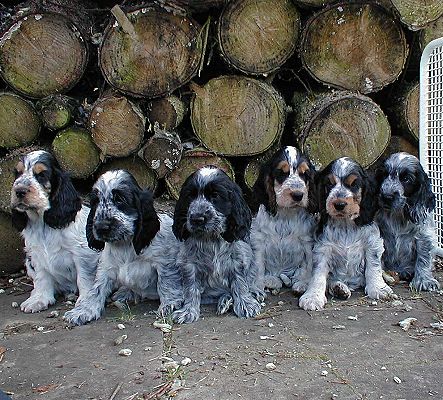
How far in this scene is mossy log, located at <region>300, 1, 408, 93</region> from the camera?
5922 millimetres

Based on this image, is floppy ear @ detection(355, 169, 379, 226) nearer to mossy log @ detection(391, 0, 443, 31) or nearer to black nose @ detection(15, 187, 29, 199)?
mossy log @ detection(391, 0, 443, 31)

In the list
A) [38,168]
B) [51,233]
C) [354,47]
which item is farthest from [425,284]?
[38,168]

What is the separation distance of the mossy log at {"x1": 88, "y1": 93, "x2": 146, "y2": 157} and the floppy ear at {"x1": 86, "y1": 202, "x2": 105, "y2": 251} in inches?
46.1

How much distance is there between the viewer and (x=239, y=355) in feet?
13.8

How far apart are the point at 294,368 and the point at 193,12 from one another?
391 centimetres

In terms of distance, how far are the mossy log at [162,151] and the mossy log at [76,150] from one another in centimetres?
53

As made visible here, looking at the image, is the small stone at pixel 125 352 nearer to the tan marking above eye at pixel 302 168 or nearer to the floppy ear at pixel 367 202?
the tan marking above eye at pixel 302 168

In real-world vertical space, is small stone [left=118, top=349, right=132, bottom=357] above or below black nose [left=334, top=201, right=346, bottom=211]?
below

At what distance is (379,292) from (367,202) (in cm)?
83

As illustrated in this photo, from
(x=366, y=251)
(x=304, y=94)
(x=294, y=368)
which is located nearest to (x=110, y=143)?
(x=304, y=94)

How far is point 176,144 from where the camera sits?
6191mm

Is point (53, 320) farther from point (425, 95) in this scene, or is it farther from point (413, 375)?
point (425, 95)

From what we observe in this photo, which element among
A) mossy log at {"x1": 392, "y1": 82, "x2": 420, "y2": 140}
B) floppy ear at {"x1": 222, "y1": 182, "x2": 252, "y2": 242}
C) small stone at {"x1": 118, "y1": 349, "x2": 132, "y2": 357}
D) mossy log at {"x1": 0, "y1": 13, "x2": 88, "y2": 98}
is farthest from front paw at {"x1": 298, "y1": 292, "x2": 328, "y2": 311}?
mossy log at {"x1": 0, "y1": 13, "x2": 88, "y2": 98}

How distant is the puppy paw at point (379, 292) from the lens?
17.5ft
